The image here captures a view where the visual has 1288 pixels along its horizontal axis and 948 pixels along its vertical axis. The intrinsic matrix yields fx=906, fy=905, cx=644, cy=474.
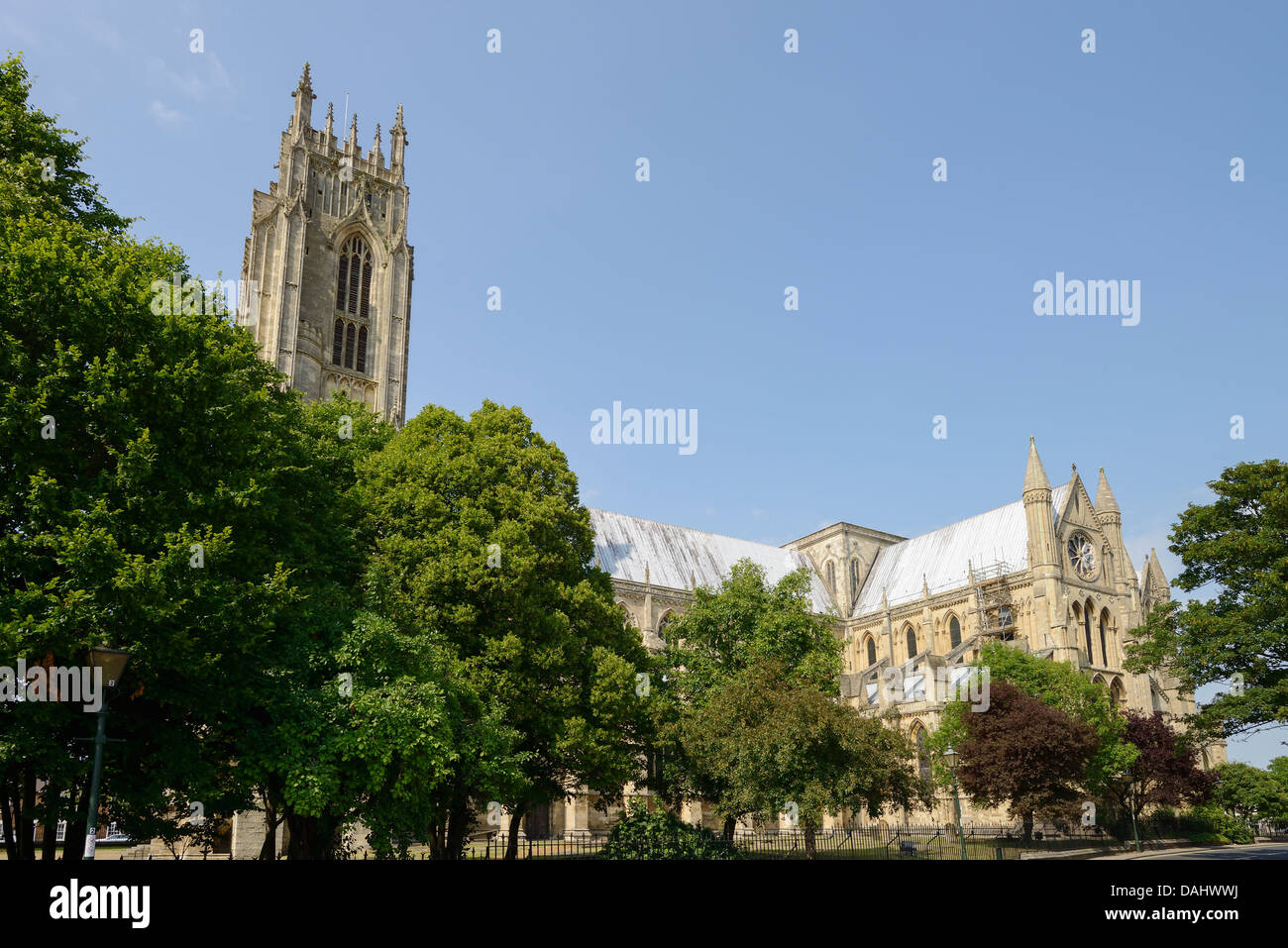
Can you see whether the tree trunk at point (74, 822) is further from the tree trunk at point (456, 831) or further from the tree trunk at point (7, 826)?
the tree trunk at point (456, 831)

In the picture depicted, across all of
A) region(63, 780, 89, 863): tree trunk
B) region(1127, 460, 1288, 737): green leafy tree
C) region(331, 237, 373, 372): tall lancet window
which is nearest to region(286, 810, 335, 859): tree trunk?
region(63, 780, 89, 863): tree trunk

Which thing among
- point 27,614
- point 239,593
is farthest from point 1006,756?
point 27,614

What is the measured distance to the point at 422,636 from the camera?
67.3 feet

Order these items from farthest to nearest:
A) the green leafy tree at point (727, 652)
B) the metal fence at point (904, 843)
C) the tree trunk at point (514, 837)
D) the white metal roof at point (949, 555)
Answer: the white metal roof at point (949, 555) < the green leafy tree at point (727, 652) < the metal fence at point (904, 843) < the tree trunk at point (514, 837)

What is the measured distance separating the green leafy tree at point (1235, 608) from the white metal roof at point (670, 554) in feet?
98.6

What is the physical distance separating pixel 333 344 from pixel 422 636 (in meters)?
→ 34.8

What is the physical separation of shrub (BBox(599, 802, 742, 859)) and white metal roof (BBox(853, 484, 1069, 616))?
131 ft

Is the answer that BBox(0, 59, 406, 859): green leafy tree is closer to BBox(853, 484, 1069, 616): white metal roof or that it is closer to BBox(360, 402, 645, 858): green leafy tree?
BBox(360, 402, 645, 858): green leafy tree

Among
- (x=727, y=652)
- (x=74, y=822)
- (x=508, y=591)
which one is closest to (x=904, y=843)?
(x=727, y=652)

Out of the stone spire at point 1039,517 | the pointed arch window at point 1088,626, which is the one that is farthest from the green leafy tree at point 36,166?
the pointed arch window at point 1088,626

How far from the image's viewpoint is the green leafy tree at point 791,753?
87.9 ft

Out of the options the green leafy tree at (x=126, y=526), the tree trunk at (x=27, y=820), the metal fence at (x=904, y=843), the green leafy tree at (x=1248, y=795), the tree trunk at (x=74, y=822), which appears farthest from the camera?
the green leafy tree at (x=1248, y=795)

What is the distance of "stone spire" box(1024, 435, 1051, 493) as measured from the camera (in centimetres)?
5622
